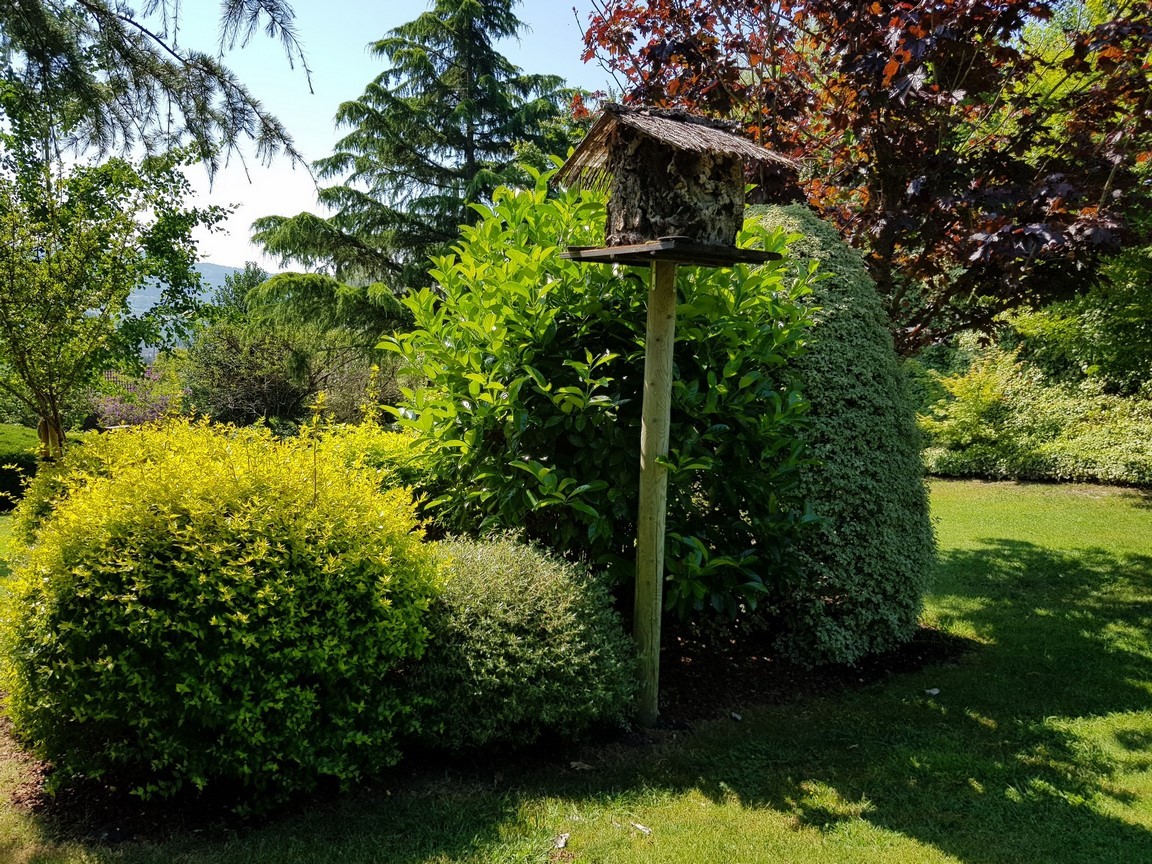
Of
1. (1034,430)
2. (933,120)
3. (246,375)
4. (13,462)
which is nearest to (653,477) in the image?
(933,120)

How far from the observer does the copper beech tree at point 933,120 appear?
16.6 ft

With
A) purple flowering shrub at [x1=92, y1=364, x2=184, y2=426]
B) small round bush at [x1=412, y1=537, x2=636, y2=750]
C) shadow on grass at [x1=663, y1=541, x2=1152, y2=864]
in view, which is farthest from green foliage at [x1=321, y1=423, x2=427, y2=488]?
purple flowering shrub at [x1=92, y1=364, x2=184, y2=426]

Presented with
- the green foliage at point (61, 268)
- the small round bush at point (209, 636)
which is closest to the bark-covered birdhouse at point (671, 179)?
the small round bush at point (209, 636)

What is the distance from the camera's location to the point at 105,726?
9.77ft

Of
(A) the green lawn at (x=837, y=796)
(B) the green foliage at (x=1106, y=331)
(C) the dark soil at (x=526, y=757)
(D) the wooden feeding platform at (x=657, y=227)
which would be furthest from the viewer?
(B) the green foliage at (x=1106, y=331)

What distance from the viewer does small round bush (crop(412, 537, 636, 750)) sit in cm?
319

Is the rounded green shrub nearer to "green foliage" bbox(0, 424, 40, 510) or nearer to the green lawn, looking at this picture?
the green lawn

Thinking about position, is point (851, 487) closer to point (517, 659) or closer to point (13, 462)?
point (517, 659)

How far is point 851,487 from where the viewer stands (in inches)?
180

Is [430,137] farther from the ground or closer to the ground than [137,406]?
farther from the ground

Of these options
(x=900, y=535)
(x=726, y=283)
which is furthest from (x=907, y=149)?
(x=900, y=535)

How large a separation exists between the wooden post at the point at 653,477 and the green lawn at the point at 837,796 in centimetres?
42

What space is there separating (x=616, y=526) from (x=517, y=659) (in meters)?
1.19

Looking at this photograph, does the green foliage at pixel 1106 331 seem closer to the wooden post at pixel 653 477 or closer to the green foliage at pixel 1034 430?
the green foliage at pixel 1034 430
